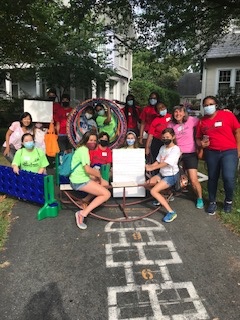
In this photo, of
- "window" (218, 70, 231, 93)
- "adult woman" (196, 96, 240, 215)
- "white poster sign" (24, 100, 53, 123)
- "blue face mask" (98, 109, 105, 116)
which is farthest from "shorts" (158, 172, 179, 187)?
"window" (218, 70, 231, 93)

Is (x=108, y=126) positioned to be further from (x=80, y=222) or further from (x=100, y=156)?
(x=80, y=222)

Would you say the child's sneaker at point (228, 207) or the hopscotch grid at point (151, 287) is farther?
the child's sneaker at point (228, 207)

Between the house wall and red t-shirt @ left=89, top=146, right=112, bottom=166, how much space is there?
609 inches

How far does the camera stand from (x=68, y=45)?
13.1 meters

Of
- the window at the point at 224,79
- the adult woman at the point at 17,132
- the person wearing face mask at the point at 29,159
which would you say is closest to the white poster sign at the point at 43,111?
the adult woman at the point at 17,132

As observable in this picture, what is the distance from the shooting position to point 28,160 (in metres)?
5.43

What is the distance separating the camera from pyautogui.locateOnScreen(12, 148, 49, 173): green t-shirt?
542cm

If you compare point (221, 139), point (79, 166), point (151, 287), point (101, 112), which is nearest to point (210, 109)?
point (221, 139)

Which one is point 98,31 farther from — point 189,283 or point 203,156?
point 189,283

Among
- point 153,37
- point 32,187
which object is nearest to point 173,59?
point 153,37

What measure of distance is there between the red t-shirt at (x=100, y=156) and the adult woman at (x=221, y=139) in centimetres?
187

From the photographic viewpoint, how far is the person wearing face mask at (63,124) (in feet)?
25.0

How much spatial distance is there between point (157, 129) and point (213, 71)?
15.5 meters

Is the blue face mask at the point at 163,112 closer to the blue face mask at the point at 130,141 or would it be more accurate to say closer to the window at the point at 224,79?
the blue face mask at the point at 130,141
